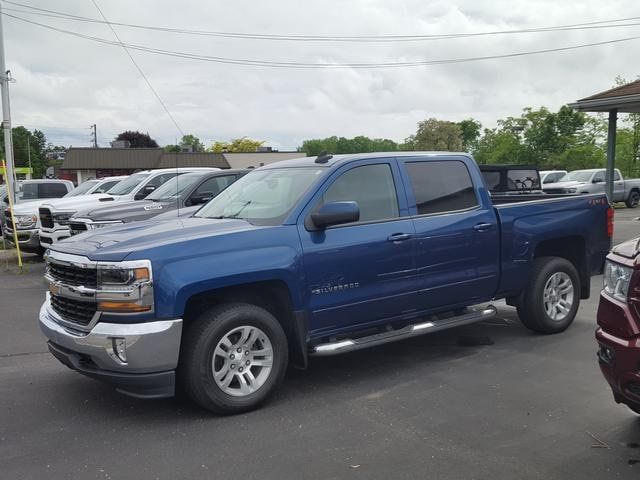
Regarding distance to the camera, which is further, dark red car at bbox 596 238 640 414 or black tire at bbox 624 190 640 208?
black tire at bbox 624 190 640 208

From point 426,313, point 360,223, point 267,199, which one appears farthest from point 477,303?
point 267,199

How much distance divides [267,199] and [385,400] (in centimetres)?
200

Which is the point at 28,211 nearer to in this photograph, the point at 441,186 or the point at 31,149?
the point at 441,186

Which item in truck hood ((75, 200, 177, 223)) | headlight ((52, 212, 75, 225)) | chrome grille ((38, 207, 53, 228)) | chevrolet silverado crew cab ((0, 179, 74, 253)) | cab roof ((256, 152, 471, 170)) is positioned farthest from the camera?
chevrolet silverado crew cab ((0, 179, 74, 253))

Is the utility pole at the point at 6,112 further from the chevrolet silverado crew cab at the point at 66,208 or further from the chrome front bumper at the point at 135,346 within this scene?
the chrome front bumper at the point at 135,346

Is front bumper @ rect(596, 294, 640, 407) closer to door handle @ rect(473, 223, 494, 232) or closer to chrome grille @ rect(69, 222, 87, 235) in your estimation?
door handle @ rect(473, 223, 494, 232)

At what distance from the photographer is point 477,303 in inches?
239

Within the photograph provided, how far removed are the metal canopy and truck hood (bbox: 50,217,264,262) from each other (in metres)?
12.7

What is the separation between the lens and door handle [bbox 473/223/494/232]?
5.89m

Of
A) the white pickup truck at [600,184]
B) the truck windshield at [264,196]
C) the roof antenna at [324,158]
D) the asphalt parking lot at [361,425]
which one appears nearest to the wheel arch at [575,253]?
the asphalt parking lot at [361,425]

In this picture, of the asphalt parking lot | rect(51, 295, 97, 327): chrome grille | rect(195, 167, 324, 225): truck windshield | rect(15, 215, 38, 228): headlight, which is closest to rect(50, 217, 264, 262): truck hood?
rect(195, 167, 324, 225): truck windshield

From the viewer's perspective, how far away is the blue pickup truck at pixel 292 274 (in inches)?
167

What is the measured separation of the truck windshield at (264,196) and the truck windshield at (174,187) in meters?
5.02

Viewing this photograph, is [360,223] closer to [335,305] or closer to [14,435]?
[335,305]
